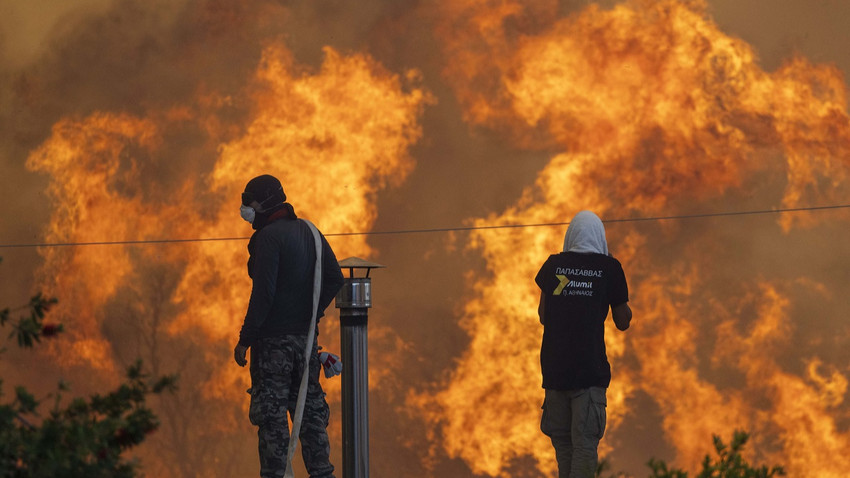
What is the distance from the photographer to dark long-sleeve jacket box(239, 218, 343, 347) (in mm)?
4887

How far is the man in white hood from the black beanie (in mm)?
1392

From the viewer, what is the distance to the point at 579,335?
4781mm

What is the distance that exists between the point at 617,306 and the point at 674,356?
4655mm

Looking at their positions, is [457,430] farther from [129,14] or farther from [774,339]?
[129,14]

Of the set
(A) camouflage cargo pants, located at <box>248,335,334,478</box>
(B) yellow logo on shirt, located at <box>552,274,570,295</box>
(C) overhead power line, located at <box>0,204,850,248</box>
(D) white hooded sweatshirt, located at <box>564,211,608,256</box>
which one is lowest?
(A) camouflage cargo pants, located at <box>248,335,334,478</box>

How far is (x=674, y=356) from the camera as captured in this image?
927cm

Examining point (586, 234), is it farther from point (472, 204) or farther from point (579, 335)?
point (472, 204)

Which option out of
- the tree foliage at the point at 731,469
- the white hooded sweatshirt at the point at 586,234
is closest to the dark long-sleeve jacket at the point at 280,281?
the white hooded sweatshirt at the point at 586,234

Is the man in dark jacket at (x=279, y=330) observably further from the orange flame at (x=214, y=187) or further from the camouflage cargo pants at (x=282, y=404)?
the orange flame at (x=214, y=187)

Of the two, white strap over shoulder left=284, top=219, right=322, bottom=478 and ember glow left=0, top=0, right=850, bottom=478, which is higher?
ember glow left=0, top=0, right=850, bottom=478

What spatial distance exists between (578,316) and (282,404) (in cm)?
151

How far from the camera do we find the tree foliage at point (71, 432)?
2.26 meters

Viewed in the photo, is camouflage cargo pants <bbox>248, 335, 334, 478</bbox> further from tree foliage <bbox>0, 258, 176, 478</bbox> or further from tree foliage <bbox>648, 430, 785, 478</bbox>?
tree foliage <bbox>648, 430, 785, 478</bbox>

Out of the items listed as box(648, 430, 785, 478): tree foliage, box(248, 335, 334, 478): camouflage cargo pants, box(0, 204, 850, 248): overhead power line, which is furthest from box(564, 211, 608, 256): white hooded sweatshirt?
box(0, 204, 850, 248): overhead power line
